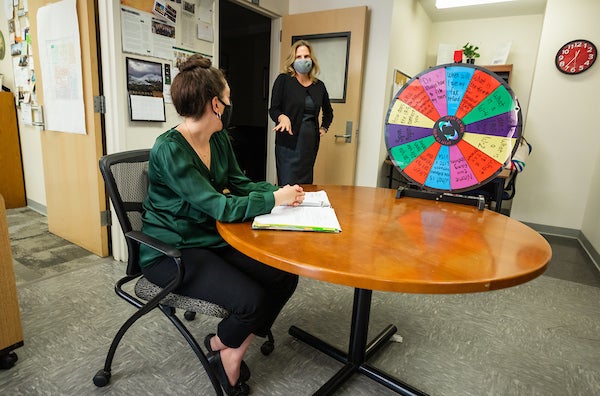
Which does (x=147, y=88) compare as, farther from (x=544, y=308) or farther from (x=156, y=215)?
(x=544, y=308)

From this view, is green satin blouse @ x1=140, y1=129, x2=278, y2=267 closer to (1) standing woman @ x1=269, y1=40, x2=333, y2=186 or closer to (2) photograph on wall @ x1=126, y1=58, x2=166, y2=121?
(2) photograph on wall @ x1=126, y1=58, x2=166, y2=121

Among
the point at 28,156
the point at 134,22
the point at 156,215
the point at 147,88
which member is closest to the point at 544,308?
the point at 156,215

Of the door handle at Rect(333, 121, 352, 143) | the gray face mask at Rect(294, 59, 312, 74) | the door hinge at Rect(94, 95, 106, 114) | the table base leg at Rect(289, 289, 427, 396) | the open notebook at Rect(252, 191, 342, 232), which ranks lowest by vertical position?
the table base leg at Rect(289, 289, 427, 396)

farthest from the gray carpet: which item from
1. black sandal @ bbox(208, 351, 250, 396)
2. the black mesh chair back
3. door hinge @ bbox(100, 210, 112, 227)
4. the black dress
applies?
the black dress

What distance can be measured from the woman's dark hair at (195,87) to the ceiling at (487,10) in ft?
11.6

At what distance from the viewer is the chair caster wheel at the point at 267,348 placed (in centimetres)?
160

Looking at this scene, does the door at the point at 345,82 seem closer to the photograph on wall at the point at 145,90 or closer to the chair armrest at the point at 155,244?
the photograph on wall at the point at 145,90

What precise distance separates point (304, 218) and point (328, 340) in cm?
92

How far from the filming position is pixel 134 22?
2.23m

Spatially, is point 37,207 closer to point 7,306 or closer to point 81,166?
point 81,166

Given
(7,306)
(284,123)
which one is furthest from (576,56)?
(7,306)

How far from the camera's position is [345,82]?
331 cm

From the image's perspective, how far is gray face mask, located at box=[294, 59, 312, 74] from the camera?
265 centimetres

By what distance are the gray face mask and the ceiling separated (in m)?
2.09
